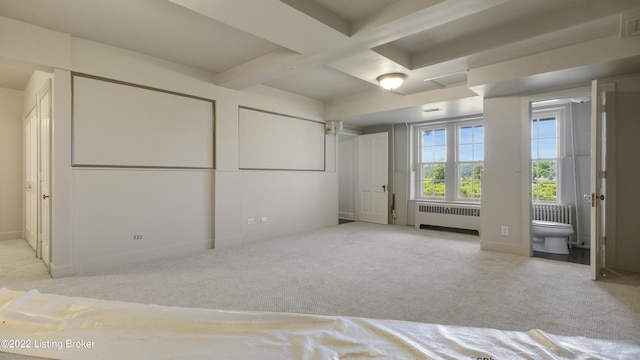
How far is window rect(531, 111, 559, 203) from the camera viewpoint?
525cm

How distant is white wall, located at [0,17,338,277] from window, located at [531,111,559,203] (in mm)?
4302

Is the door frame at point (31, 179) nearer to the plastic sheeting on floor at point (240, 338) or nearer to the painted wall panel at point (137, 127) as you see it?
the painted wall panel at point (137, 127)

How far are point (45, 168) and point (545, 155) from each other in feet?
24.6

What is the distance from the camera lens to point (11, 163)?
528cm

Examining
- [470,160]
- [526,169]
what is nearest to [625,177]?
[526,169]

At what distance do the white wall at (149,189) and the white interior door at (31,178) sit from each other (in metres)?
1.39

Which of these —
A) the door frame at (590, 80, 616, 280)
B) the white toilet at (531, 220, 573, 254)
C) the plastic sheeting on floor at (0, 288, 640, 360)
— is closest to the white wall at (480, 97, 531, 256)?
the white toilet at (531, 220, 573, 254)

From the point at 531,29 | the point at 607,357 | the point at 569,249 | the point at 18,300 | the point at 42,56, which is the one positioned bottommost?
the point at 569,249

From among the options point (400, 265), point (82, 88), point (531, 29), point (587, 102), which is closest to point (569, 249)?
point (587, 102)

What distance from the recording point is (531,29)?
3.11 meters

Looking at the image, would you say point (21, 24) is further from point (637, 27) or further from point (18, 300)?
point (637, 27)

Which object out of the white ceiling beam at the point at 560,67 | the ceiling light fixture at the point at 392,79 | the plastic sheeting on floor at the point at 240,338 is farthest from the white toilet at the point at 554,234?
the plastic sheeting on floor at the point at 240,338

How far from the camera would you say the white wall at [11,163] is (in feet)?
17.0

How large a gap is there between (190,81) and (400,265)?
12.7 ft
